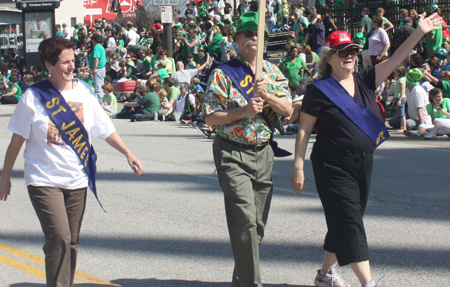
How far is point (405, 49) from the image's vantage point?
393 cm

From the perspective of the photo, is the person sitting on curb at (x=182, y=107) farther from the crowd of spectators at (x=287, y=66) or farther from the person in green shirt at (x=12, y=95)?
the person in green shirt at (x=12, y=95)

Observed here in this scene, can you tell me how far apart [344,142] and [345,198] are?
1.20 ft

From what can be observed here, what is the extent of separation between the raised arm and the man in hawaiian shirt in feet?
2.16

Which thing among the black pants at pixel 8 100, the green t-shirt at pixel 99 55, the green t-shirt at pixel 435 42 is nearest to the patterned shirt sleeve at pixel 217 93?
the green t-shirt at pixel 435 42

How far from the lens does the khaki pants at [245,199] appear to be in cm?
385

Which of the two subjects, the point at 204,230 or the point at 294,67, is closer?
the point at 204,230

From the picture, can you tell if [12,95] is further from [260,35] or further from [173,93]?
[260,35]

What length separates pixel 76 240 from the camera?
3951mm

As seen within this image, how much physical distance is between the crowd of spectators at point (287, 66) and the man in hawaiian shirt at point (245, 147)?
5.63 metres

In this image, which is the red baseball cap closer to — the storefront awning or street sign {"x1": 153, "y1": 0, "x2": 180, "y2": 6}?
street sign {"x1": 153, "y1": 0, "x2": 180, "y2": 6}

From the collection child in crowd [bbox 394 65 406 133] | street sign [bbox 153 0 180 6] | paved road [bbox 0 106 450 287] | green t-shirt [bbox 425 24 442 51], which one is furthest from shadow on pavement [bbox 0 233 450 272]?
street sign [bbox 153 0 180 6]

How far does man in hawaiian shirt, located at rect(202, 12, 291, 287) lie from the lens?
12.6ft

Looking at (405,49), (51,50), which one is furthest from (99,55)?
(405,49)

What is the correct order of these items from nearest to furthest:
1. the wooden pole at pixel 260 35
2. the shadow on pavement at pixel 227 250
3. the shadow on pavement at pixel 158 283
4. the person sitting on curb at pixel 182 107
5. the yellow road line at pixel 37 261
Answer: the wooden pole at pixel 260 35
the shadow on pavement at pixel 158 283
the yellow road line at pixel 37 261
the shadow on pavement at pixel 227 250
the person sitting on curb at pixel 182 107
